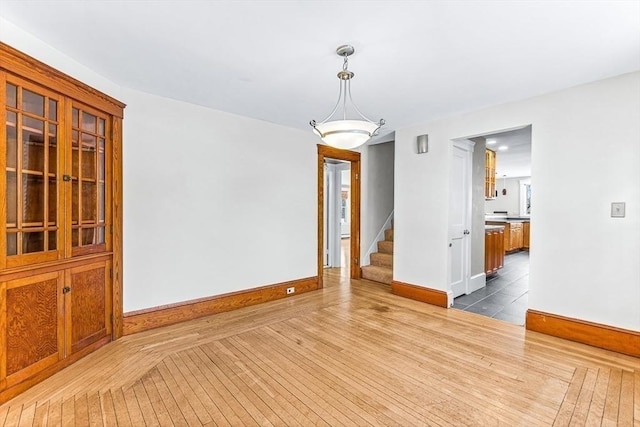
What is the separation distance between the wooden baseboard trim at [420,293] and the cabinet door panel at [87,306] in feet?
11.6

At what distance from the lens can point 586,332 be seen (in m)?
2.85

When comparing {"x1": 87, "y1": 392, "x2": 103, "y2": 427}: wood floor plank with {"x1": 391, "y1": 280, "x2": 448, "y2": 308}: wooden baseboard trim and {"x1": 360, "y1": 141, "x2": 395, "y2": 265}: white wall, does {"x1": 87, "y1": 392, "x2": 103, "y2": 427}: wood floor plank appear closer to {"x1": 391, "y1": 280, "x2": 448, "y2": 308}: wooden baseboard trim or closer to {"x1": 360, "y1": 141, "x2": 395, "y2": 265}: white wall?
{"x1": 391, "y1": 280, "x2": 448, "y2": 308}: wooden baseboard trim

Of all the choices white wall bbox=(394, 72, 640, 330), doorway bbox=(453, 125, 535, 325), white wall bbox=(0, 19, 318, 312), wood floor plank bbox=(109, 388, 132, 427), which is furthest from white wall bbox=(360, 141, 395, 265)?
wood floor plank bbox=(109, 388, 132, 427)

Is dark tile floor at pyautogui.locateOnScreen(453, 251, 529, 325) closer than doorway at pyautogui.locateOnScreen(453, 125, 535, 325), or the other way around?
dark tile floor at pyautogui.locateOnScreen(453, 251, 529, 325)

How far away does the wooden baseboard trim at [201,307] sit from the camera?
3.09 metres

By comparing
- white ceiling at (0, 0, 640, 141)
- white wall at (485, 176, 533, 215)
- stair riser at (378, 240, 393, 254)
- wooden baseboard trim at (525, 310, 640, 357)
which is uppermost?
white ceiling at (0, 0, 640, 141)

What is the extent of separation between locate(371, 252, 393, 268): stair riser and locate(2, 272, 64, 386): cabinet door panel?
4.38 metres

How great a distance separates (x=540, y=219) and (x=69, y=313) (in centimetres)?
Answer: 444

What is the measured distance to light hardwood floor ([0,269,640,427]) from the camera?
1.88 metres

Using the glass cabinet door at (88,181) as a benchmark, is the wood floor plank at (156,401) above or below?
below

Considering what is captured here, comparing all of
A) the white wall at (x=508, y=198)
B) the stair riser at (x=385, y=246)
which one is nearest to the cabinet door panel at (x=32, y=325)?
the stair riser at (x=385, y=246)

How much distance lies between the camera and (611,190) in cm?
274

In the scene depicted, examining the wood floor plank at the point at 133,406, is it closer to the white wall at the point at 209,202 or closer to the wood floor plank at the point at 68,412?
the wood floor plank at the point at 68,412

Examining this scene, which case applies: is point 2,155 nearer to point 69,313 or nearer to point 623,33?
point 69,313
